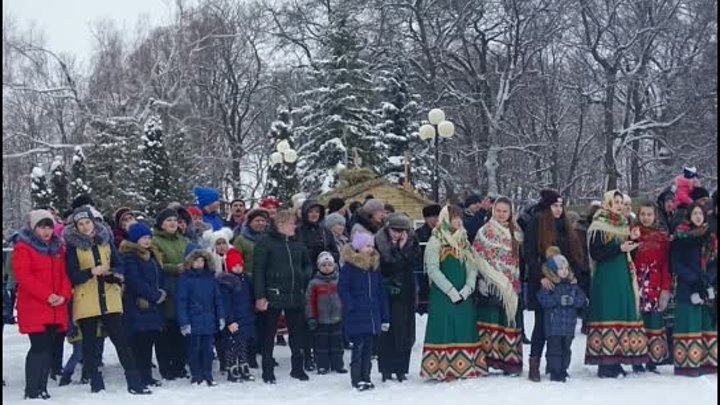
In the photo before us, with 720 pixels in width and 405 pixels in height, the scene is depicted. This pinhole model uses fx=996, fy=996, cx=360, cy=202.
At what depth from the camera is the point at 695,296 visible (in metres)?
8.98

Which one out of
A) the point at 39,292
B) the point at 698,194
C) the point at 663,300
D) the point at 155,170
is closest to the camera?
the point at 39,292

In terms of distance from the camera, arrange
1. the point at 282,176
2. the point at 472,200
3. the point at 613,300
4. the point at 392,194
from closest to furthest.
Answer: the point at 613,300 → the point at 472,200 → the point at 392,194 → the point at 282,176

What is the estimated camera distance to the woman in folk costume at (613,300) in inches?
351

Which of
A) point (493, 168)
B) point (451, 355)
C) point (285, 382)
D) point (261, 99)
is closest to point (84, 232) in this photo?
point (285, 382)

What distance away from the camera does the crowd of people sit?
8.77m

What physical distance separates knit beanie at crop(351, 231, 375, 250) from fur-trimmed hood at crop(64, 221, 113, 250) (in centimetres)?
216

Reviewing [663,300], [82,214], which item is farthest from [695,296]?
[82,214]

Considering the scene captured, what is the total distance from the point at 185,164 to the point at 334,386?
25896 millimetres

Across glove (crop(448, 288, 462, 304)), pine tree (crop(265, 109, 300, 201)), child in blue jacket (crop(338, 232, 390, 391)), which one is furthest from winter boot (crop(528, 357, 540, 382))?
pine tree (crop(265, 109, 300, 201))

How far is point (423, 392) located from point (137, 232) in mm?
2939

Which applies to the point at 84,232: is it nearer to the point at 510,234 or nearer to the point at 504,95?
the point at 510,234

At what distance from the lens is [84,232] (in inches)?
334

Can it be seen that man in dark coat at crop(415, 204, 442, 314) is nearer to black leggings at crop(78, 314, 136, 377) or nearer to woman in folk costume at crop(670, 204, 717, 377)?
woman in folk costume at crop(670, 204, 717, 377)

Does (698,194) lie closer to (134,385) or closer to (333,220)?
(333,220)
